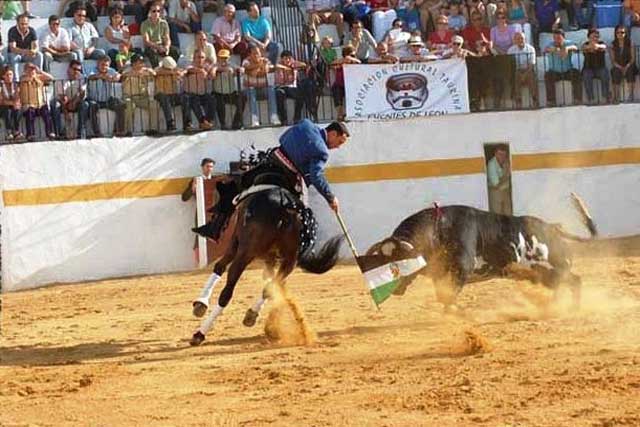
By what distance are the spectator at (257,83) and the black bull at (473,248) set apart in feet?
22.5

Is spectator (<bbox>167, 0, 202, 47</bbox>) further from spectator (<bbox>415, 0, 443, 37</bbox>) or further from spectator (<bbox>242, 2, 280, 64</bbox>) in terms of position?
spectator (<bbox>415, 0, 443, 37</bbox>)

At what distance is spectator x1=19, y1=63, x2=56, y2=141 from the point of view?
58.5 ft

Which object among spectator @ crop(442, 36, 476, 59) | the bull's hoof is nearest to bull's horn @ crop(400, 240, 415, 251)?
the bull's hoof

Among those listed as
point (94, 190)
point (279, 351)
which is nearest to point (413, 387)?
point (279, 351)

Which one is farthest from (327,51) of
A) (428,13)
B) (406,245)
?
(406,245)

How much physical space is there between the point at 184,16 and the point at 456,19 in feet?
13.5

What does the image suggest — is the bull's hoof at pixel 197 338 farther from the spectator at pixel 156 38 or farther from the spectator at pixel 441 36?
the spectator at pixel 441 36

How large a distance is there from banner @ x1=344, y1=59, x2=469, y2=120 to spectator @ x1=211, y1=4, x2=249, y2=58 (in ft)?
5.90

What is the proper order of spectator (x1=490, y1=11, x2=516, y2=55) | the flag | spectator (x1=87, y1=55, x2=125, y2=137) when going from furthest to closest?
spectator (x1=490, y1=11, x2=516, y2=55) → spectator (x1=87, y1=55, x2=125, y2=137) → the flag

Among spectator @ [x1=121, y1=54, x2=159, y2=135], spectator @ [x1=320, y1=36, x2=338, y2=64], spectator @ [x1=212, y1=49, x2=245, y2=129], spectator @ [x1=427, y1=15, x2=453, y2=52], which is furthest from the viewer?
spectator @ [x1=427, y1=15, x2=453, y2=52]

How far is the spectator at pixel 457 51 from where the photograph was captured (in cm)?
1936

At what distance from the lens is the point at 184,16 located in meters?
20.1

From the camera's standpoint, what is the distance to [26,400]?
377 inches

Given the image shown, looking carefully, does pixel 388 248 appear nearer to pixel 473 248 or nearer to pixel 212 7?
pixel 473 248
